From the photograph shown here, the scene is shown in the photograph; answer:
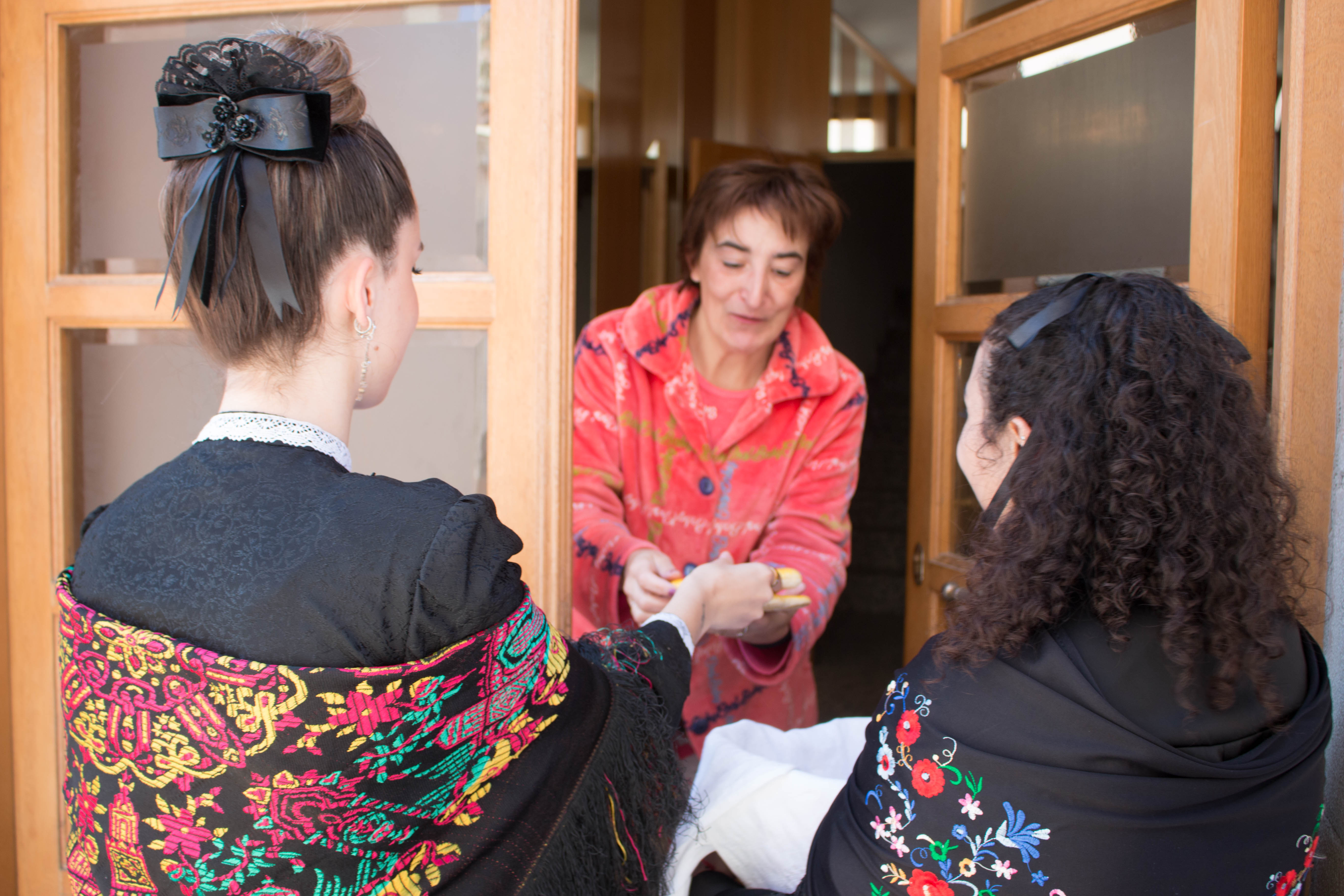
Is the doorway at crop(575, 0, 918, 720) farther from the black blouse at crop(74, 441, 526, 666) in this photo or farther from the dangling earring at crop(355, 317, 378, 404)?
the black blouse at crop(74, 441, 526, 666)

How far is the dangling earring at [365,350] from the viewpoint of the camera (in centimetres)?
102

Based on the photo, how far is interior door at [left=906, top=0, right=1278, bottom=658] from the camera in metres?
1.50

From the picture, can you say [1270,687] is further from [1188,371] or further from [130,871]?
[130,871]

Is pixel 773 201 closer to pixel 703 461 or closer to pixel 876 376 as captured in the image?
pixel 703 461

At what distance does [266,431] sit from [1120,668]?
960 mm

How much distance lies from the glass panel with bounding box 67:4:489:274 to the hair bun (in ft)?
1.48

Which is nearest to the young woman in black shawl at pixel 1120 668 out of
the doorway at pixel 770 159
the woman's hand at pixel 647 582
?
the woman's hand at pixel 647 582

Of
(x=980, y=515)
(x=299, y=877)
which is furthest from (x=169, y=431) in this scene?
(x=980, y=515)

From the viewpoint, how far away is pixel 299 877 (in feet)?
2.93

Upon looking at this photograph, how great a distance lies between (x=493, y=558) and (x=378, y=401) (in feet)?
0.99

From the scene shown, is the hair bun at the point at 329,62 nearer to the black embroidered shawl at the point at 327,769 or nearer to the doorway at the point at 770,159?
the black embroidered shawl at the point at 327,769

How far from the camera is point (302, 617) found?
2.79ft

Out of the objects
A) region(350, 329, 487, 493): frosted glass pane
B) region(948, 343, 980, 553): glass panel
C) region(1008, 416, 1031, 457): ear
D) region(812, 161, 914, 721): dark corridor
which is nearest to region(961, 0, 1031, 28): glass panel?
region(948, 343, 980, 553): glass panel

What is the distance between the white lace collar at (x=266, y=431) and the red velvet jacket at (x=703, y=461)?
3.55 feet
